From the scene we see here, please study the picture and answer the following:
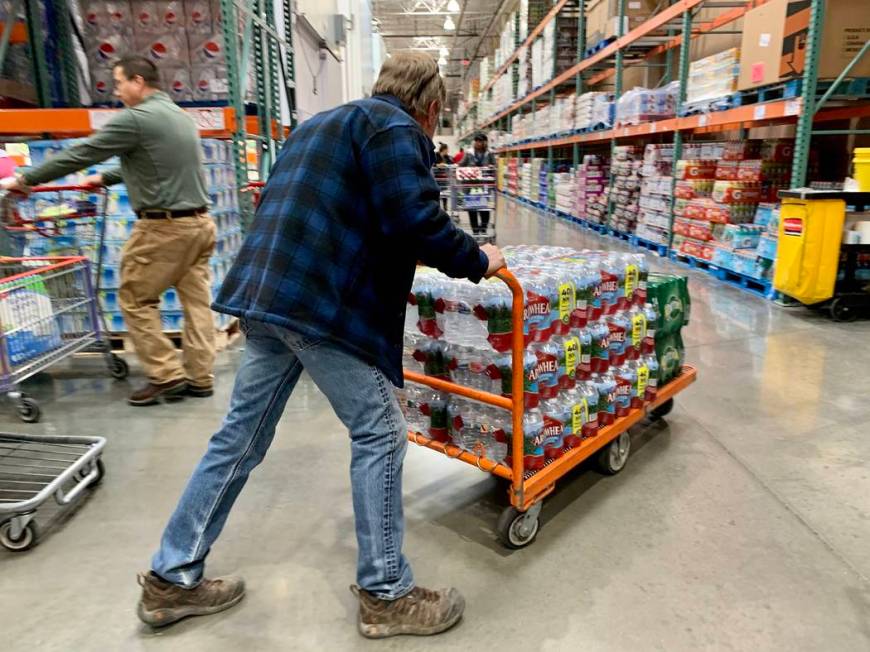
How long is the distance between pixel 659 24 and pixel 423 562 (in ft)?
25.7

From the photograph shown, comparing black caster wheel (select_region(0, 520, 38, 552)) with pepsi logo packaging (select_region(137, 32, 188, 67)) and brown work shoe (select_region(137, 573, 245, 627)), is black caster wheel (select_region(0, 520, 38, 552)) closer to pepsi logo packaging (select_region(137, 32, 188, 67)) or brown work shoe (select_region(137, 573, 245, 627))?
brown work shoe (select_region(137, 573, 245, 627))

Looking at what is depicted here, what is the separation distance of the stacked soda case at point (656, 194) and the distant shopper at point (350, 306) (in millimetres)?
7494

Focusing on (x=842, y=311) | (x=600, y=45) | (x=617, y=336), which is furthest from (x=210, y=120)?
(x=600, y=45)

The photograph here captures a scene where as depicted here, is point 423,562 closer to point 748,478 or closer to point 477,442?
point 477,442

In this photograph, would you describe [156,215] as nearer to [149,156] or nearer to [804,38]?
[149,156]

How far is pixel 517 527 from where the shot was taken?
2.41 m

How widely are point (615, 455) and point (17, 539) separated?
2454 mm

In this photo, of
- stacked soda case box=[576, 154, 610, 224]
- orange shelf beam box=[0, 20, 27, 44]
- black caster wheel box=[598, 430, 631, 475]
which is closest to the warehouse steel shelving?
stacked soda case box=[576, 154, 610, 224]

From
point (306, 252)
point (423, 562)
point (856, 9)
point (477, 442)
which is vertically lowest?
point (423, 562)

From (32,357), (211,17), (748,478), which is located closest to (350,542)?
(748,478)

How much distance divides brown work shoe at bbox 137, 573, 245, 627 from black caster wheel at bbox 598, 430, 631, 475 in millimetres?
1646

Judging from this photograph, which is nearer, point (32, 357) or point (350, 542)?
point (350, 542)

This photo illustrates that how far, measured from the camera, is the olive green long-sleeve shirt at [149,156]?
Answer: 3.42 m

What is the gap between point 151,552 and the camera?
8.03 feet
